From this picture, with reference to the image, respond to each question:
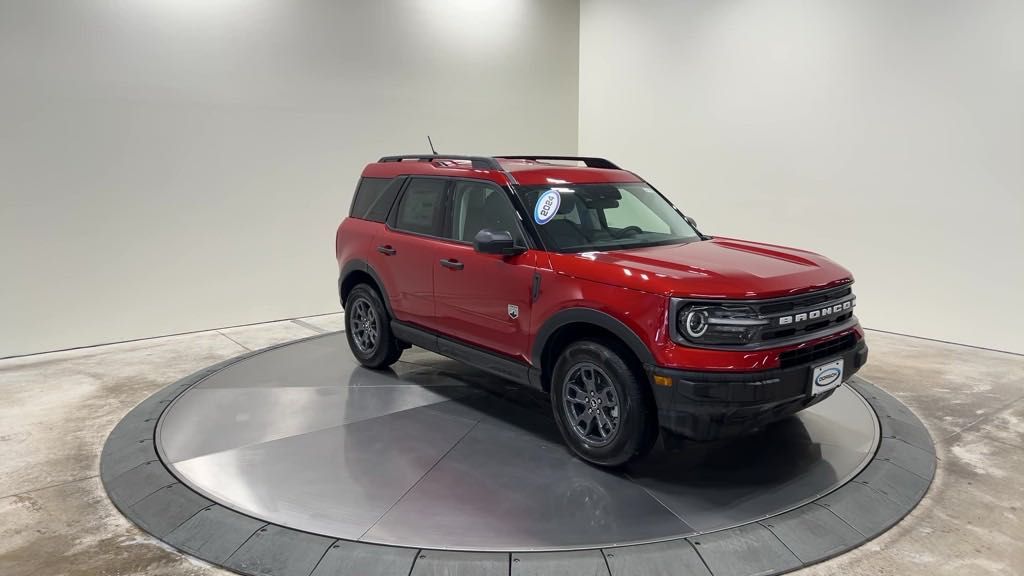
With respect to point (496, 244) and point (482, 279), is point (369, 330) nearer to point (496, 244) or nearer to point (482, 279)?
point (482, 279)

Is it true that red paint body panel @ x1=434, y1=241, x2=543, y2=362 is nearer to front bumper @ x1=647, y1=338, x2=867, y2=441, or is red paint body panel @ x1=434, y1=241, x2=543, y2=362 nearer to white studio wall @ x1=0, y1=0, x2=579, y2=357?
front bumper @ x1=647, y1=338, x2=867, y2=441

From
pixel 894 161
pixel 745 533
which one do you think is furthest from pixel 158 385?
pixel 894 161

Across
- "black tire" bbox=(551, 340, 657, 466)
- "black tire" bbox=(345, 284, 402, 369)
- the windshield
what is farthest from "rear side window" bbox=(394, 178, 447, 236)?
"black tire" bbox=(551, 340, 657, 466)

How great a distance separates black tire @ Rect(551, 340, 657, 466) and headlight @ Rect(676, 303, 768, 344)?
39 centimetres

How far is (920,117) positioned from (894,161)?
44 cm

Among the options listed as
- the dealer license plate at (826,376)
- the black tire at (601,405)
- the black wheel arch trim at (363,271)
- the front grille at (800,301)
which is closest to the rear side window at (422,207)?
the black wheel arch trim at (363,271)

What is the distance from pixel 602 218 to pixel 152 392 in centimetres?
368

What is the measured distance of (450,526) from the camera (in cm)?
311

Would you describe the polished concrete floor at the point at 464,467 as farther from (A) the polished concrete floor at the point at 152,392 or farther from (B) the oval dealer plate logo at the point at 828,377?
(B) the oval dealer plate logo at the point at 828,377

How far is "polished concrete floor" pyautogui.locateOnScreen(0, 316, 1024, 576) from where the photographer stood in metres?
2.93

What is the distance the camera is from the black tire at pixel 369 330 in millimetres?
5258

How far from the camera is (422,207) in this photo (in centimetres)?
489

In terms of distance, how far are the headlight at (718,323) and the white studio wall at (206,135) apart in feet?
18.1

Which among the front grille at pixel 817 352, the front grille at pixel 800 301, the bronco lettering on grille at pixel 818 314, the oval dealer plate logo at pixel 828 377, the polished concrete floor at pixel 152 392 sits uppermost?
the front grille at pixel 800 301
